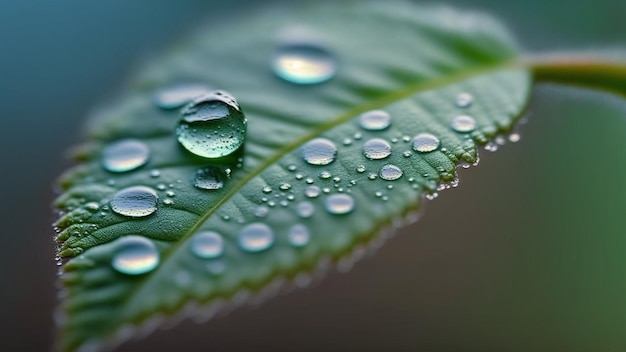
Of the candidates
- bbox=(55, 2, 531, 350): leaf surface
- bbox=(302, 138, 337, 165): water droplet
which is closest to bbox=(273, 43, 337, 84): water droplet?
bbox=(55, 2, 531, 350): leaf surface

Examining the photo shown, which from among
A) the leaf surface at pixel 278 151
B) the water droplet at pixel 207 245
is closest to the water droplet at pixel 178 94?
the leaf surface at pixel 278 151

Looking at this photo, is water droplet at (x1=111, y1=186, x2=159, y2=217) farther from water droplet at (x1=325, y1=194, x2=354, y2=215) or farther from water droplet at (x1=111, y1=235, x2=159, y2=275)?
water droplet at (x1=325, y1=194, x2=354, y2=215)

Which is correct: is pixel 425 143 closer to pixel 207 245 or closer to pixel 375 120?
pixel 375 120

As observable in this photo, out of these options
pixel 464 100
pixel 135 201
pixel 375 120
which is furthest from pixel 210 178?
pixel 464 100

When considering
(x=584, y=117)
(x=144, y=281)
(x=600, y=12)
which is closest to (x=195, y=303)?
(x=144, y=281)

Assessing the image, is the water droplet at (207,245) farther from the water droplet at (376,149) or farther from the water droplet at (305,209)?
the water droplet at (376,149)

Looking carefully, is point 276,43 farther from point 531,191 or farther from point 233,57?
point 531,191
